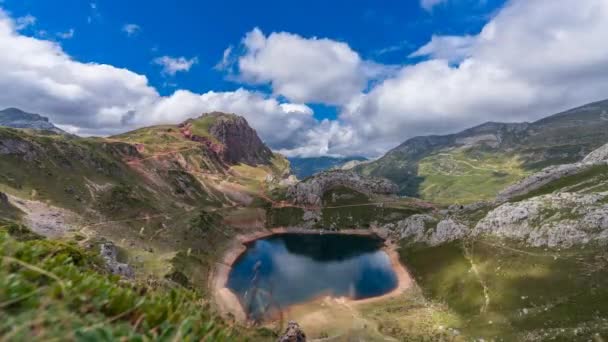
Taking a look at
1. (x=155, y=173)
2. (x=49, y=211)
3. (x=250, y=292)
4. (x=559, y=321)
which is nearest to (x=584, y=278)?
(x=559, y=321)

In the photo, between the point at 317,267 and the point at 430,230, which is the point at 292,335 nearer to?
the point at 317,267

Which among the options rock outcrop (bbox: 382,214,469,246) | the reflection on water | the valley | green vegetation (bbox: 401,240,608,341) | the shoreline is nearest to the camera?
the valley

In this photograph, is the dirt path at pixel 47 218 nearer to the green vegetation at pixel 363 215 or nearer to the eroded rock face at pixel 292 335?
the eroded rock face at pixel 292 335

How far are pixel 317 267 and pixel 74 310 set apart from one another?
125 m

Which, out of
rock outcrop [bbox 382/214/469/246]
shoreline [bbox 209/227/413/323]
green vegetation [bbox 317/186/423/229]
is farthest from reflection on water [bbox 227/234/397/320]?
rock outcrop [bbox 382/214/469/246]

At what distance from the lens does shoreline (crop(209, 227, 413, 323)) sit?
268 feet

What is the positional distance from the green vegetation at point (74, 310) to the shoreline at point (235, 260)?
119 feet

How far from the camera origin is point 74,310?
3.19 meters

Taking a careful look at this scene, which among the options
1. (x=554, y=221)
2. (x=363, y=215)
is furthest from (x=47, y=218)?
(x=363, y=215)

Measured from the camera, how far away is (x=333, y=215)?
194250 mm

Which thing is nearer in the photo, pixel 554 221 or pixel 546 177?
pixel 554 221

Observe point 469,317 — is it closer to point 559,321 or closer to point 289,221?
point 559,321

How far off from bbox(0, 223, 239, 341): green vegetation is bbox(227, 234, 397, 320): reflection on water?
6009cm

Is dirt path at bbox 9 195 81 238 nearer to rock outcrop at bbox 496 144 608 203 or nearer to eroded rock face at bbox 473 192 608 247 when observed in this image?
eroded rock face at bbox 473 192 608 247
